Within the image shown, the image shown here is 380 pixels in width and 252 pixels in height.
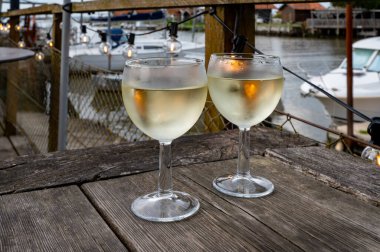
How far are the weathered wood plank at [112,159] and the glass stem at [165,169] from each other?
17cm

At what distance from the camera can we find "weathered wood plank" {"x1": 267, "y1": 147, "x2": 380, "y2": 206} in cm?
75

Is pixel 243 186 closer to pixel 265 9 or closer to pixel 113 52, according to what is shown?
pixel 265 9

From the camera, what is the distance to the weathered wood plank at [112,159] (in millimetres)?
806

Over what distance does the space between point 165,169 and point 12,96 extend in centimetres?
544

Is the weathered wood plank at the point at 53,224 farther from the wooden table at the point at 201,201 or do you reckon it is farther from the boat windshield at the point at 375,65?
the boat windshield at the point at 375,65

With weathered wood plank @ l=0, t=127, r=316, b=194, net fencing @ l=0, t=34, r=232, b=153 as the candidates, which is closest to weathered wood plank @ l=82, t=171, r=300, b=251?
Answer: weathered wood plank @ l=0, t=127, r=316, b=194

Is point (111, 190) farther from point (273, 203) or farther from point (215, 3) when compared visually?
point (215, 3)

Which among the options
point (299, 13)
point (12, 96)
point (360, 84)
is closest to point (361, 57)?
point (360, 84)

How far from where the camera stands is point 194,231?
60 centimetres

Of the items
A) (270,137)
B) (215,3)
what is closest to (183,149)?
(270,137)

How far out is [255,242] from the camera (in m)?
0.57

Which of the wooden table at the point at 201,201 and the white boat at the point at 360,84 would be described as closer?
the wooden table at the point at 201,201

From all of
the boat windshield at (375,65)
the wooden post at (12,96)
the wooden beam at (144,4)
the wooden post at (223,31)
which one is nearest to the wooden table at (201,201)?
the wooden beam at (144,4)

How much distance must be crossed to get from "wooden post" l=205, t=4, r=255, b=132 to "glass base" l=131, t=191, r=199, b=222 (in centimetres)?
94
